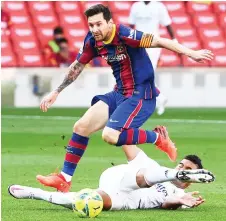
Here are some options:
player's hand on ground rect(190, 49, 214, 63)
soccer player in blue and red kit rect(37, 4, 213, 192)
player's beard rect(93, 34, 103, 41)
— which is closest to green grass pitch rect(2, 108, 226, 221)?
soccer player in blue and red kit rect(37, 4, 213, 192)

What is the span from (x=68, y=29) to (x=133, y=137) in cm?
1795

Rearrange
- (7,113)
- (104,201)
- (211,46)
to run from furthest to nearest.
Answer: (211,46) < (7,113) < (104,201)

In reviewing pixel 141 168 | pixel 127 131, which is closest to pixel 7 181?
pixel 127 131

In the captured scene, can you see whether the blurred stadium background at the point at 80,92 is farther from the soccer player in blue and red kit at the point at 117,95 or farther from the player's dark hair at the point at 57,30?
the soccer player in blue and red kit at the point at 117,95

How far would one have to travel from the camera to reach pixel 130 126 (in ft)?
34.4

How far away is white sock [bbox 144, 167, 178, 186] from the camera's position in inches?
356

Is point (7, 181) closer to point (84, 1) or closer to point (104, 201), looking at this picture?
point (104, 201)

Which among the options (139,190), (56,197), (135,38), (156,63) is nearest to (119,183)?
(139,190)

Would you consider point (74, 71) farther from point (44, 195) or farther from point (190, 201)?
point (190, 201)

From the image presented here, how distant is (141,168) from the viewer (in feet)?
31.0

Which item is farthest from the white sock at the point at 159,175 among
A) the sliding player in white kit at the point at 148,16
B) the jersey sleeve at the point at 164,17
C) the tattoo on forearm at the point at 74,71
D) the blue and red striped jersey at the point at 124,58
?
the jersey sleeve at the point at 164,17

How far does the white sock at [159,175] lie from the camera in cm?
903

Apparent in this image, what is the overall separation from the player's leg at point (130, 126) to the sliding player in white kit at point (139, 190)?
73cm

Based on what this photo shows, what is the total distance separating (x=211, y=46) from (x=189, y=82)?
12.4 ft
